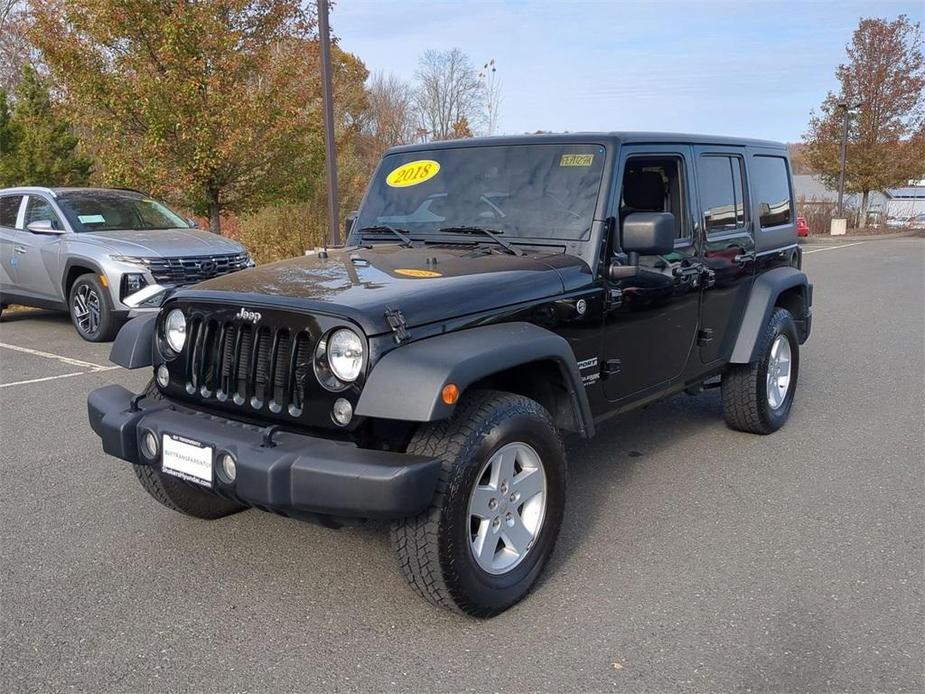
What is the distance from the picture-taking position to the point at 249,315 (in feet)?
10.6

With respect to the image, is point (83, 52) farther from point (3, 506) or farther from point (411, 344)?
point (411, 344)

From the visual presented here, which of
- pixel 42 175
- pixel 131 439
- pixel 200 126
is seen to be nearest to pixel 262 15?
pixel 200 126

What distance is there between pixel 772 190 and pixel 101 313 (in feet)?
21.6

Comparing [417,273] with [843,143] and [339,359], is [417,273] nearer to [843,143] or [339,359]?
[339,359]

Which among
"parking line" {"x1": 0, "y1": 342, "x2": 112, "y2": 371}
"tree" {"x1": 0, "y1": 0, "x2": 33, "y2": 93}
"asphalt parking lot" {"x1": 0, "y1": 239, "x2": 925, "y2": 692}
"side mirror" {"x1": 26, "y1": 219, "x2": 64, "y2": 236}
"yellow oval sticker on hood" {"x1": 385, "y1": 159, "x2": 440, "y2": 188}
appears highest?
"tree" {"x1": 0, "y1": 0, "x2": 33, "y2": 93}

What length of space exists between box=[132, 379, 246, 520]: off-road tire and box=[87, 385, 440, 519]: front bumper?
765 millimetres

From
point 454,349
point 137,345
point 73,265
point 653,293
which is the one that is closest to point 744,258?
point 653,293

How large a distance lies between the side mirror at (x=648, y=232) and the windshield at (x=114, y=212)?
24.0ft

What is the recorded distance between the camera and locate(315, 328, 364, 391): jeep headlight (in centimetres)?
296

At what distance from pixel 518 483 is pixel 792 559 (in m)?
1.37

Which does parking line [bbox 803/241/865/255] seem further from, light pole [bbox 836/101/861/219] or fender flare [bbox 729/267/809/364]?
fender flare [bbox 729/267/809/364]

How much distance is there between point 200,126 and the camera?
467 inches

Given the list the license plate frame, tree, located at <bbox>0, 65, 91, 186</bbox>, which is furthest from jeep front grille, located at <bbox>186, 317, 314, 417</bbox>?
tree, located at <bbox>0, 65, 91, 186</bbox>

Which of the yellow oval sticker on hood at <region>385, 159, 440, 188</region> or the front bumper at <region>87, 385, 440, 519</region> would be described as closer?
the front bumper at <region>87, 385, 440, 519</region>
